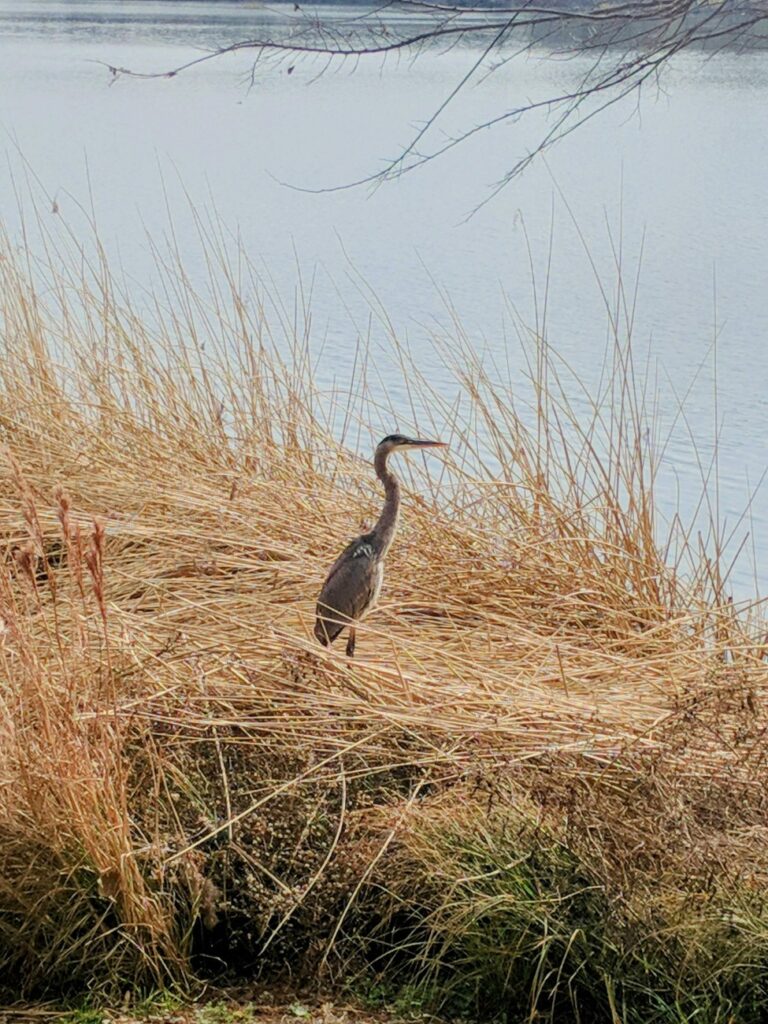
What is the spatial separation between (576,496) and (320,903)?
2.15 metres

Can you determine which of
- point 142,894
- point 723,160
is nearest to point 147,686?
point 142,894

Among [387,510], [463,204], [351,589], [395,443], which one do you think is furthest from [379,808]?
[463,204]

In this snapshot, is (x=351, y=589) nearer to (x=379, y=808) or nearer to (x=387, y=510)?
(x=387, y=510)

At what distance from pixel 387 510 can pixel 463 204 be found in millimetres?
10266

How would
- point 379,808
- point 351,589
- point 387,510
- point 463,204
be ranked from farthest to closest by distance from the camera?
point 463,204 < point 387,510 < point 351,589 < point 379,808

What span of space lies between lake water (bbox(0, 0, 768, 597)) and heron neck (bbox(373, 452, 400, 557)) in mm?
1156

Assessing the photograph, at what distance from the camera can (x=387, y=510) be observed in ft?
10.8

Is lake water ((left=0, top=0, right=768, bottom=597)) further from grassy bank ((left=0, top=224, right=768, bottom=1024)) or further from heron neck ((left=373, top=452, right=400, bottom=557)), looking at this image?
grassy bank ((left=0, top=224, right=768, bottom=1024))

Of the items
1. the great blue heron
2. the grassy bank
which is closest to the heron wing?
the great blue heron

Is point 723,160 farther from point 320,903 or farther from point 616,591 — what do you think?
point 320,903

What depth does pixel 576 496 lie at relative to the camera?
4.41m

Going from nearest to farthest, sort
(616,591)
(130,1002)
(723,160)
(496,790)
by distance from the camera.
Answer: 1. (130,1002)
2. (496,790)
3. (616,591)
4. (723,160)

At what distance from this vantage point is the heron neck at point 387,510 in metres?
3.22

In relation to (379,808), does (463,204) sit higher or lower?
higher
